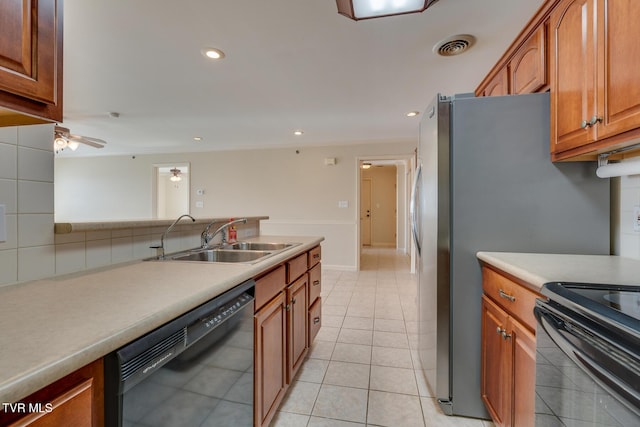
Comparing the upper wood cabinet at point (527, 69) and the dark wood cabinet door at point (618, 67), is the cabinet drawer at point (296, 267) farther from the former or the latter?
the upper wood cabinet at point (527, 69)

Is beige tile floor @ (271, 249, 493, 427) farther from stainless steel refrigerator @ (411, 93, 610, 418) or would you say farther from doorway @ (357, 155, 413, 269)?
doorway @ (357, 155, 413, 269)

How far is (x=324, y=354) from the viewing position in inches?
81.3

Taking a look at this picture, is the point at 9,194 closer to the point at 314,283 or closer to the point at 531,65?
the point at 314,283

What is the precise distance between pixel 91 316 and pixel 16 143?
739mm

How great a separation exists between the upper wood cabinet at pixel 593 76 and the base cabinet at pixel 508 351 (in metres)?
0.68

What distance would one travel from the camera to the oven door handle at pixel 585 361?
1.91ft

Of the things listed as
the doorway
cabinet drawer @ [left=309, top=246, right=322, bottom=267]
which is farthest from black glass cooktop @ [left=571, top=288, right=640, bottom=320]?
the doorway

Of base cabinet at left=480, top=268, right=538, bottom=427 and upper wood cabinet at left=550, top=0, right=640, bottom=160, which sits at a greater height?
upper wood cabinet at left=550, top=0, right=640, bottom=160

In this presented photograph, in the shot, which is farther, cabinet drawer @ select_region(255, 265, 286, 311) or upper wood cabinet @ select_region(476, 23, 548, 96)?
upper wood cabinet @ select_region(476, 23, 548, 96)

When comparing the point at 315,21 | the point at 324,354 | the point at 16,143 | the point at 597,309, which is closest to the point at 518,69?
the point at 315,21

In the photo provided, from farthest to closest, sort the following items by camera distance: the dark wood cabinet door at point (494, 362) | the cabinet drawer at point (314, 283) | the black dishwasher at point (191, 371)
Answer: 1. the cabinet drawer at point (314, 283)
2. the dark wood cabinet door at point (494, 362)
3. the black dishwasher at point (191, 371)

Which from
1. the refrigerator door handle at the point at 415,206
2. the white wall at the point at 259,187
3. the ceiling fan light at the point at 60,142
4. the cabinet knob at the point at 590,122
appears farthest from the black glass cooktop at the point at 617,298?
the ceiling fan light at the point at 60,142

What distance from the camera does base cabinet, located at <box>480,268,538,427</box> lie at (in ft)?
3.40

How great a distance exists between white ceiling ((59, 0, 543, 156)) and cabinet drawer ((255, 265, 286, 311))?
1526mm
